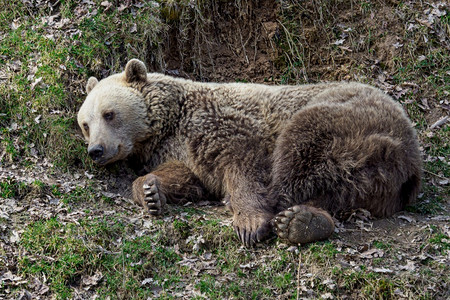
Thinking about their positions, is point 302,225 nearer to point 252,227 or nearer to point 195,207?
point 252,227

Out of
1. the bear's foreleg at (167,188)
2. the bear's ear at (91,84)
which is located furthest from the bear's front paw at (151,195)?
the bear's ear at (91,84)

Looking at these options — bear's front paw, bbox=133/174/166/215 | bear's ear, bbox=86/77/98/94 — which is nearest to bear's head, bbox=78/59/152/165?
bear's ear, bbox=86/77/98/94

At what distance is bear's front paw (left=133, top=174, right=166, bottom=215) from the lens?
21.8ft

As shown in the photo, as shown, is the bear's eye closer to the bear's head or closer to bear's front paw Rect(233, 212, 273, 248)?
the bear's head

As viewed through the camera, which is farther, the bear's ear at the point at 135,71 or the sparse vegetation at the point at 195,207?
the bear's ear at the point at 135,71

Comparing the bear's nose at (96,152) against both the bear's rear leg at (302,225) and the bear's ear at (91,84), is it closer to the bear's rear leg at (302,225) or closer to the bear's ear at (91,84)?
the bear's ear at (91,84)

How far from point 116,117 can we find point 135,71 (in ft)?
2.56

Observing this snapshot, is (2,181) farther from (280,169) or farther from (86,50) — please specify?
(280,169)

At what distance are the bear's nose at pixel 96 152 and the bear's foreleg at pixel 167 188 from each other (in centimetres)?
57

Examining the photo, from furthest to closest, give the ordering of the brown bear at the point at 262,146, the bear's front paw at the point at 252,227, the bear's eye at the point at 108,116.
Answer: the bear's eye at the point at 108,116, the brown bear at the point at 262,146, the bear's front paw at the point at 252,227

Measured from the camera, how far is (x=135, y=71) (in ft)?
25.5

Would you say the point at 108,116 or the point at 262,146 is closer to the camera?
the point at 262,146

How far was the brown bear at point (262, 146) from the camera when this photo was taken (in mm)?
6445

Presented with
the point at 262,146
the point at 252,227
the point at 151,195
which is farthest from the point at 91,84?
the point at 252,227
